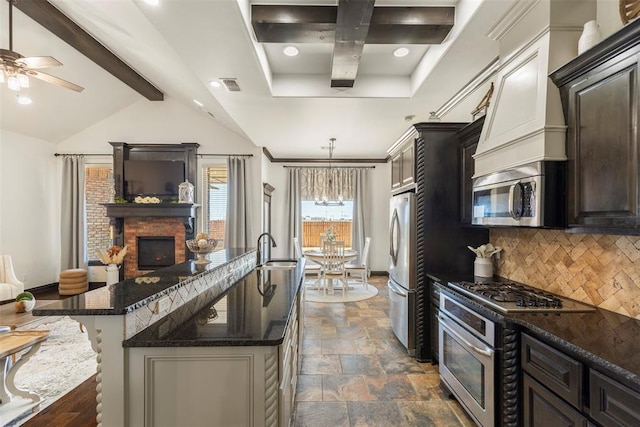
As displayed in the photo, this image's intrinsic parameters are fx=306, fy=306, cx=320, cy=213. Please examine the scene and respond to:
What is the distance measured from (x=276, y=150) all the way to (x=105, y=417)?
584 centimetres

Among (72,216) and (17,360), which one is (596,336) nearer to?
(17,360)

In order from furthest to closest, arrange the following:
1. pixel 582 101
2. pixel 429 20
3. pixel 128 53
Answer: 1. pixel 128 53
2. pixel 429 20
3. pixel 582 101

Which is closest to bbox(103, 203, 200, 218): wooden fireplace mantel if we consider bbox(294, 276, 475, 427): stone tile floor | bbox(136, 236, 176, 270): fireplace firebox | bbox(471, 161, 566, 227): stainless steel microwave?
bbox(136, 236, 176, 270): fireplace firebox

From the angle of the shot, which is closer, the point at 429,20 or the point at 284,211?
the point at 429,20

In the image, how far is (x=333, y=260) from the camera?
5.62m

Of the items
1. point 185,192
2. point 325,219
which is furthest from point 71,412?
point 325,219

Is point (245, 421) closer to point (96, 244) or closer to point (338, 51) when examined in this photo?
point (338, 51)

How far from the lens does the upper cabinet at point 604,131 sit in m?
1.32

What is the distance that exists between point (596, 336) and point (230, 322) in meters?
1.73

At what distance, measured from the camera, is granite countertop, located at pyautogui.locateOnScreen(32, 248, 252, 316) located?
4.29 feet

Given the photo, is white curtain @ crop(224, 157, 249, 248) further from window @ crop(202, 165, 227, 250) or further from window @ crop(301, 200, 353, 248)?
window @ crop(301, 200, 353, 248)

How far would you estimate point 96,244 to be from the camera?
660 centimetres

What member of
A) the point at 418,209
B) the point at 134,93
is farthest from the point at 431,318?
the point at 134,93

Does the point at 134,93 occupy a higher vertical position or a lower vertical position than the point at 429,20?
higher
